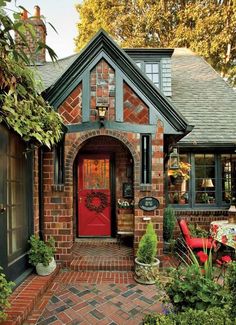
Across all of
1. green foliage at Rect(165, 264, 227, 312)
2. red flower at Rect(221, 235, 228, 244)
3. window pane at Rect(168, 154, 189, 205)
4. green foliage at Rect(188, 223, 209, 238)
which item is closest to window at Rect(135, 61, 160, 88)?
window pane at Rect(168, 154, 189, 205)

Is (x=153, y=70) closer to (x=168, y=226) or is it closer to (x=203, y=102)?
(x=203, y=102)

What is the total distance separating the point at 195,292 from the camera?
7.54ft

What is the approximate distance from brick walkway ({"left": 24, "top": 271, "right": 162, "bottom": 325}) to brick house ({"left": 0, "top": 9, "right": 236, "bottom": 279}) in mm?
689

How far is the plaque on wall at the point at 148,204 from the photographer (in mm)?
4531

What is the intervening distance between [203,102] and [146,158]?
4373 millimetres

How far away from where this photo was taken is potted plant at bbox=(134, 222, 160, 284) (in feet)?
13.1

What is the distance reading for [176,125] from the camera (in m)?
4.60

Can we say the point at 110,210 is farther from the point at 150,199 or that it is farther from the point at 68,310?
the point at 68,310

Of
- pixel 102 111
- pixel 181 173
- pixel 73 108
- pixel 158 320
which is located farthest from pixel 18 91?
pixel 181 173

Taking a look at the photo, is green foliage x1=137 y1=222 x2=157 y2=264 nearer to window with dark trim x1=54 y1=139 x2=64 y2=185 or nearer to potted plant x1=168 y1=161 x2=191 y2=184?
window with dark trim x1=54 y1=139 x2=64 y2=185

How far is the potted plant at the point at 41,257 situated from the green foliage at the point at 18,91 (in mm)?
2146

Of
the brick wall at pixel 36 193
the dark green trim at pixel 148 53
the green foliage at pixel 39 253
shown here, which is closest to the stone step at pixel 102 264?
the green foliage at pixel 39 253

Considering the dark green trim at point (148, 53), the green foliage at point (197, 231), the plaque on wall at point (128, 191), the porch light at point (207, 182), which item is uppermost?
the dark green trim at point (148, 53)

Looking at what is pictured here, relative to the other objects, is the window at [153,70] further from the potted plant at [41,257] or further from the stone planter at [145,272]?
the potted plant at [41,257]
